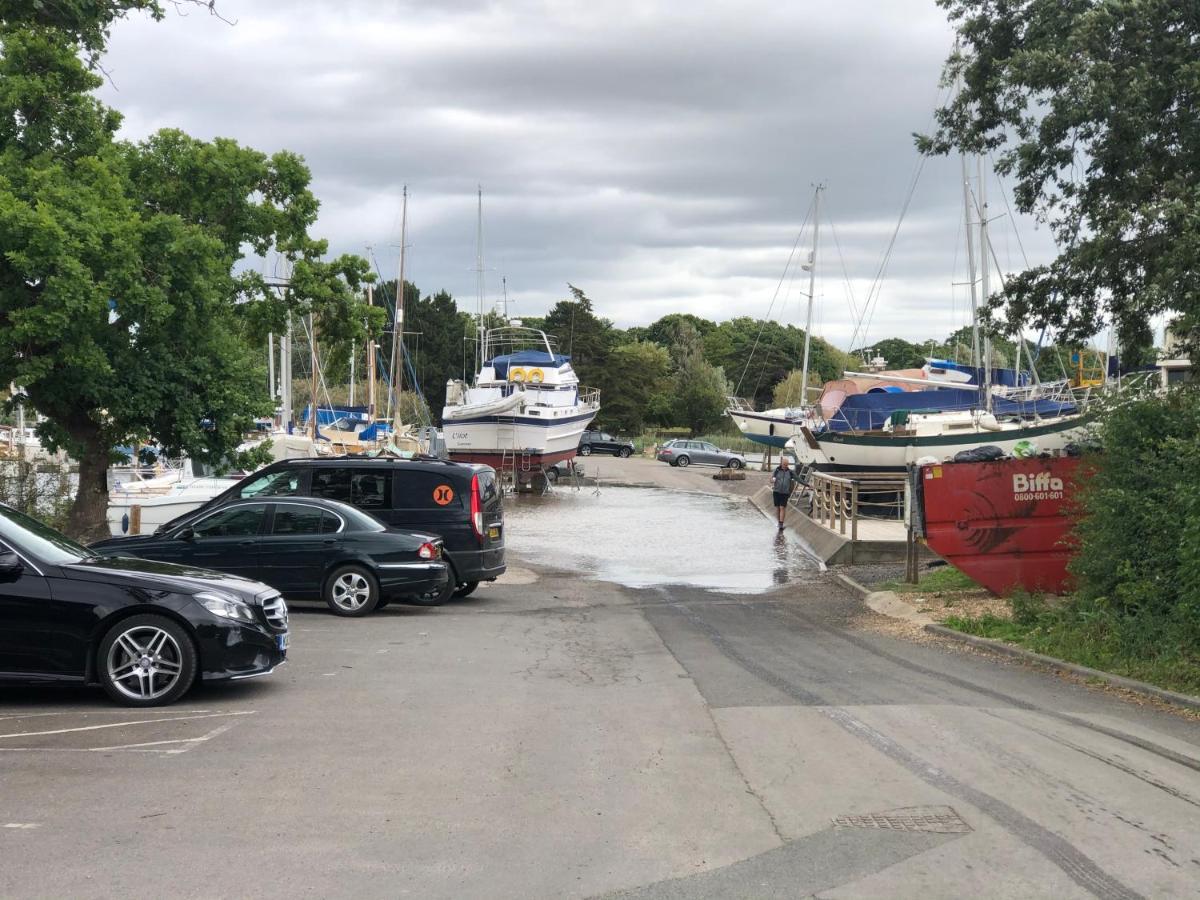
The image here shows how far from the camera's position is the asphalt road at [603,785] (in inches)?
219

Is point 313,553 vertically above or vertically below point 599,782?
above

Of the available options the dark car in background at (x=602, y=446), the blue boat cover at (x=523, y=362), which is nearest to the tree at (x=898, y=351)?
the dark car in background at (x=602, y=446)

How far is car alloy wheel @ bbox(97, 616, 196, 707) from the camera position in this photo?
9273 mm

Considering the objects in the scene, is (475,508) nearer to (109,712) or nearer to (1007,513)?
(1007,513)

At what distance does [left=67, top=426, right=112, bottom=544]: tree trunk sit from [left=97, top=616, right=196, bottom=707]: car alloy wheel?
32.6ft

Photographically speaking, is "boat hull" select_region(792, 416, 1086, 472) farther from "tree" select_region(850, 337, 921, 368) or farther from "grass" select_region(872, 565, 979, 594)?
"tree" select_region(850, 337, 921, 368)

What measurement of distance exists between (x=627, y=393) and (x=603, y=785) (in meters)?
93.5

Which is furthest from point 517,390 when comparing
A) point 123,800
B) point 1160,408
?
point 123,800

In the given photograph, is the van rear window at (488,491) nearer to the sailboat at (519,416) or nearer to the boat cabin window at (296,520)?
the boat cabin window at (296,520)

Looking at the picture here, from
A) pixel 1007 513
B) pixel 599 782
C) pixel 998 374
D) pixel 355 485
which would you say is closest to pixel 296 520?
pixel 355 485

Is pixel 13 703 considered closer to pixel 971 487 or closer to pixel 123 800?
pixel 123 800

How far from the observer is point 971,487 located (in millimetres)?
16188

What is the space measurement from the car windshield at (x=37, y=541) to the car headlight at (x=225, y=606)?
1119 mm

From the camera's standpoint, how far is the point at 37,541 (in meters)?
9.71
